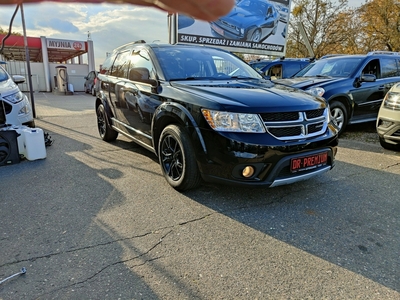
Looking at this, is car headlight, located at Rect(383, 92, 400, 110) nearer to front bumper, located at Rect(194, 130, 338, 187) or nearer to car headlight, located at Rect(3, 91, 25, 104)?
front bumper, located at Rect(194, 130, 338, 187)

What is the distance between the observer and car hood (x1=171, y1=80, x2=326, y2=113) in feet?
9.47

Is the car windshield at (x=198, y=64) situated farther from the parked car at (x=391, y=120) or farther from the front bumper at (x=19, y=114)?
the front bumper at (x=19, y=114)

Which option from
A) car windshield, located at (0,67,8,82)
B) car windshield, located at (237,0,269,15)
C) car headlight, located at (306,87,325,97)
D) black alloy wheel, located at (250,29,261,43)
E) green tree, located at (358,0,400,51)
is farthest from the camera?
green tree, located at (358,0,400,51)

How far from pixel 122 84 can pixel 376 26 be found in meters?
22.1

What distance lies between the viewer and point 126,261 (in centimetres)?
225

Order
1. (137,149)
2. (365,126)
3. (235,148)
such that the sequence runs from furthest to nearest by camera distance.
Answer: (365,126)
(137,149)
(235,148)

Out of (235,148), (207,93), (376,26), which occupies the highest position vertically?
(376,26)

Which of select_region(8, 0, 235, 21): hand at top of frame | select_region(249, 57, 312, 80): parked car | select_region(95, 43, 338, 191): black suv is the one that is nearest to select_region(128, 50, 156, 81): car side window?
select_region(95, 43, 338, 191): black suv

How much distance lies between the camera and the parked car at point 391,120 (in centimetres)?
481

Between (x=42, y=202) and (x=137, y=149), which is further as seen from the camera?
(x=137, y=149)

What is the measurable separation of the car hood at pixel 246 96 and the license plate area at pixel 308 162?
1.65ft

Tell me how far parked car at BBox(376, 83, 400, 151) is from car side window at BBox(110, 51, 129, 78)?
4334 millimetres

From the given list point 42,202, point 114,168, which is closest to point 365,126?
point 114,168

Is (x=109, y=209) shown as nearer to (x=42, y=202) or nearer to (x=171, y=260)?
(x=42, y=202)
